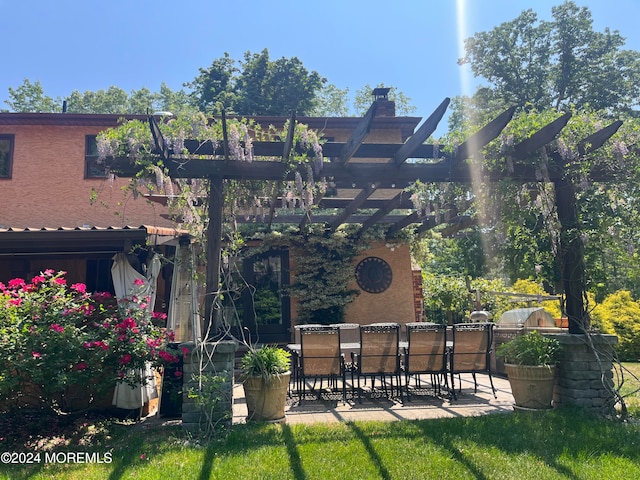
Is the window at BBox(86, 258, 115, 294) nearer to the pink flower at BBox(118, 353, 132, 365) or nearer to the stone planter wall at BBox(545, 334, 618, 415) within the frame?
the pink flower at BBox(118, 353, 132, 365)

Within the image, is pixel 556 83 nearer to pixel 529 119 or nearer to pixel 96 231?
pixel 529 119

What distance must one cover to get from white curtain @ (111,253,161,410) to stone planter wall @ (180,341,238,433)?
3.19 feet

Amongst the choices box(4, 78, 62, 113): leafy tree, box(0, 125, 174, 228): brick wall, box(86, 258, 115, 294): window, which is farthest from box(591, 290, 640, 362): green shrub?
box(4, 78, 62, 113): leafy tree

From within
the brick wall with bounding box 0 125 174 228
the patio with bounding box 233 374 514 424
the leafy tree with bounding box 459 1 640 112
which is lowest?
the patio with bounding box 233 374 514 424

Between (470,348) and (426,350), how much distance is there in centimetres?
61

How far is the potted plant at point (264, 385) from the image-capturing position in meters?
4.24

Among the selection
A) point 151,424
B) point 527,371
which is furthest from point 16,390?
point 527,371

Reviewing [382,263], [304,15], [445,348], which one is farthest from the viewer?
[382,263]

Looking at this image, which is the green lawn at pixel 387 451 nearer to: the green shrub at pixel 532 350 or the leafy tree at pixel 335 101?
the green shrub at pixel 532 350

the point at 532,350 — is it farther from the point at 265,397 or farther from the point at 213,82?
the point at 213,82

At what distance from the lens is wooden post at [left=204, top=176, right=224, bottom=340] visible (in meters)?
4.57

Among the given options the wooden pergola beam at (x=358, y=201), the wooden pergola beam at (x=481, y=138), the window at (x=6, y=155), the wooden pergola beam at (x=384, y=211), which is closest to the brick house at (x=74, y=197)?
the window at (x=6, y=155)

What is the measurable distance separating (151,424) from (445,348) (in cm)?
349

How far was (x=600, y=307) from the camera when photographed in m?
11.4
